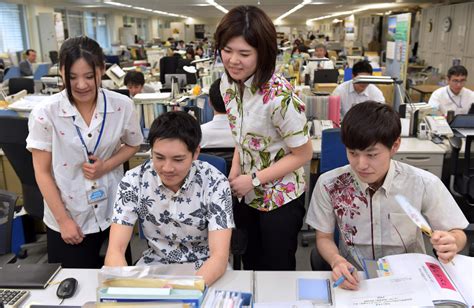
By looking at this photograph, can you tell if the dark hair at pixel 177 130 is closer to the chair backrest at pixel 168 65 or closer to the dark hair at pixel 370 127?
the dark hair at pixel 370 127

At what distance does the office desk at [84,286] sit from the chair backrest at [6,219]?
1.53 ft

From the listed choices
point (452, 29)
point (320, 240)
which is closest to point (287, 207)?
point (320, 240)

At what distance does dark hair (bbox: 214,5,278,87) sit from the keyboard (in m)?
1.00

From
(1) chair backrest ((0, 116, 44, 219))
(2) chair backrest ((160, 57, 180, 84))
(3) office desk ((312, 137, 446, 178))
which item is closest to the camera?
(1) chair backrest ((0, 116, 44, 219))

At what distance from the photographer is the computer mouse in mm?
1300

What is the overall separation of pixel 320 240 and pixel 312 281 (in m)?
0.21

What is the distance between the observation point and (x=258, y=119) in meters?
1.49

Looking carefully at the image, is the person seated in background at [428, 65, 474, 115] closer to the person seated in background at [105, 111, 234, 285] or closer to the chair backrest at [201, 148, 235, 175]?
the chair backrest at [201, 148, 235, 175]

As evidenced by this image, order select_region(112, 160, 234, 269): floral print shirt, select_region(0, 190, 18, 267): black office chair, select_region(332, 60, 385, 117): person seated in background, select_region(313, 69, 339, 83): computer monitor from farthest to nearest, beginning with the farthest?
select_region(313, 69, 339, 83): computer monitor
select_region(332, 60, 385, 117): person seated in background
select_region(0, 190, 18, 267): black office chair
select_region(112, 160, 234, 269): floral print shirt

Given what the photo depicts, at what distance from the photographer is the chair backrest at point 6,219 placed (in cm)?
176

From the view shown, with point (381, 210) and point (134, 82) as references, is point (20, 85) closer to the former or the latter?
point (134, 82)

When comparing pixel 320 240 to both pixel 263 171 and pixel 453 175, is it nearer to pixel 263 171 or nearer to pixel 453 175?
pixel 263 171

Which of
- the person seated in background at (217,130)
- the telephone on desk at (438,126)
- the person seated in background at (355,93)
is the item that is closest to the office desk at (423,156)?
the telephone on desk at (438,126)

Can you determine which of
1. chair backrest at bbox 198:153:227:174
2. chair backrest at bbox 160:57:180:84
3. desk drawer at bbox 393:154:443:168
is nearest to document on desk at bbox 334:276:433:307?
chair backrest at bbox 198:153:227:174
